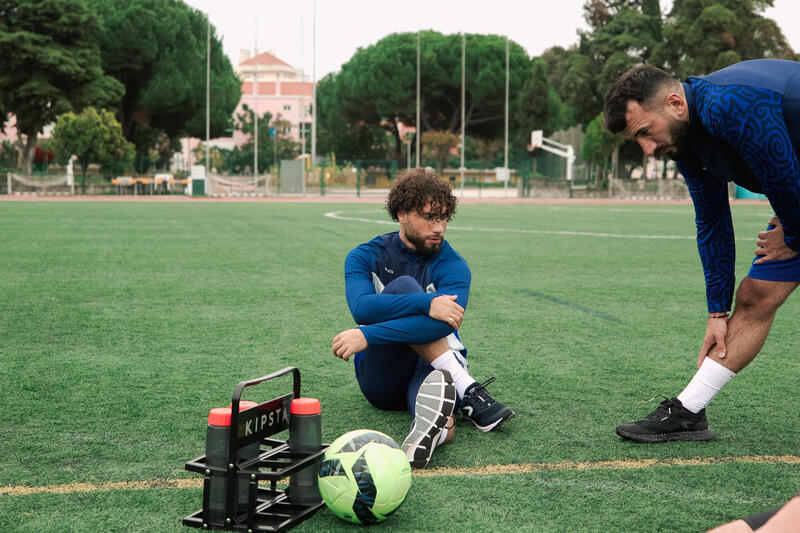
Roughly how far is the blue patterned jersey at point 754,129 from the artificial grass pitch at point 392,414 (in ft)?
3.59

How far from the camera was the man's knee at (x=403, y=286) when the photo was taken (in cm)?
367

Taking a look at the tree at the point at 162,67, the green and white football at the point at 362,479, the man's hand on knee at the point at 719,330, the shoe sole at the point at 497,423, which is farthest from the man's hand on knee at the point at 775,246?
the tree at the point at 162,67

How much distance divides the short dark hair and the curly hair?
890 mm

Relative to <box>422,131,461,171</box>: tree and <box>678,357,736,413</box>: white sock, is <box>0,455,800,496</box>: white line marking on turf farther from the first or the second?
<box>422,131,461,171</box>: tree

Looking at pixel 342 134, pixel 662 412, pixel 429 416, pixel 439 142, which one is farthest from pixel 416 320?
pixel 342 134

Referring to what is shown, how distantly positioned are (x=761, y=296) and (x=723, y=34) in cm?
4387

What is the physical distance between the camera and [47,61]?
137ft

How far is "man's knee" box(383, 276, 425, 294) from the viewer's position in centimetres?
367

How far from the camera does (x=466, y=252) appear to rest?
1234cm

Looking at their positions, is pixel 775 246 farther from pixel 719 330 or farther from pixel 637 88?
pixel 637 88

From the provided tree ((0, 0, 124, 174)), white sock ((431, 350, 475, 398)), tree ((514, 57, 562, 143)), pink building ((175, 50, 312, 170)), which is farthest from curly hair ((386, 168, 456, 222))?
pink building ((175, 50, 312, 170))

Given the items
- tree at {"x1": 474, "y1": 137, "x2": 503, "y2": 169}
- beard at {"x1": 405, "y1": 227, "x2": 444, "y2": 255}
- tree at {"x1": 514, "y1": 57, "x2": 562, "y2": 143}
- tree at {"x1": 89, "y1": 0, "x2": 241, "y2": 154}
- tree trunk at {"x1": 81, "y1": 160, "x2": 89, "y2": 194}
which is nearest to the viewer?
beard at {"x1": 405, "y1": 227, "x2": 444, "y2": 255}

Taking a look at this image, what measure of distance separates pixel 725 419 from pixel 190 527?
101 inches

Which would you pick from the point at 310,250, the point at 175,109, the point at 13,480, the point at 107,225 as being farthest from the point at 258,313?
the point at 175,109
